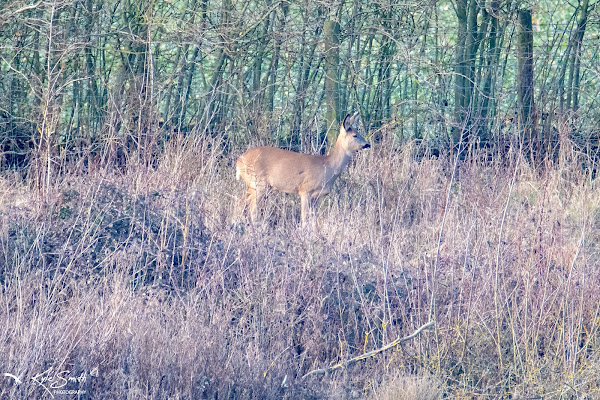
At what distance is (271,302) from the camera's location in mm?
4770

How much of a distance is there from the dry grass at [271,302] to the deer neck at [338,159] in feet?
5.28

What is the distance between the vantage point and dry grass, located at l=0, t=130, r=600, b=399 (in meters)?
3.80

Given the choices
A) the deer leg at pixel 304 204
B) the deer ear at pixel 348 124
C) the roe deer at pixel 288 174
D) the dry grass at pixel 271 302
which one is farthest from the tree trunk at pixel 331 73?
the dry grass at pixel 271 302

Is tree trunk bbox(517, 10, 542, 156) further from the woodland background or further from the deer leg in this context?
the deer leg

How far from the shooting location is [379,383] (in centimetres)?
414

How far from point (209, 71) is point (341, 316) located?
6392mm

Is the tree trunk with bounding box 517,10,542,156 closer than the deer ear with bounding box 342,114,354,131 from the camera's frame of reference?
No

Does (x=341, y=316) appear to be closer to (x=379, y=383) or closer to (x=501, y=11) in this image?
(x=379, y=383)

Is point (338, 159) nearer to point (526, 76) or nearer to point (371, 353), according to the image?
point (526, 76)

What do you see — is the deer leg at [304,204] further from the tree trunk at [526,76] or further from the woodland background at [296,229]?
the tree trunk at [526,76]

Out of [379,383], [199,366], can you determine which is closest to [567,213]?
[379,383]

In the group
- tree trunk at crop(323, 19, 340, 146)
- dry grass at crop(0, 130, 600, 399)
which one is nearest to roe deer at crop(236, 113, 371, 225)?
Answer: dry grass at crop(0, 130, 600, 399)

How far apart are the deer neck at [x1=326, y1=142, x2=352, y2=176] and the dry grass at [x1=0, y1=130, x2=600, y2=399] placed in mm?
1609

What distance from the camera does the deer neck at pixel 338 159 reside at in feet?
27.1
